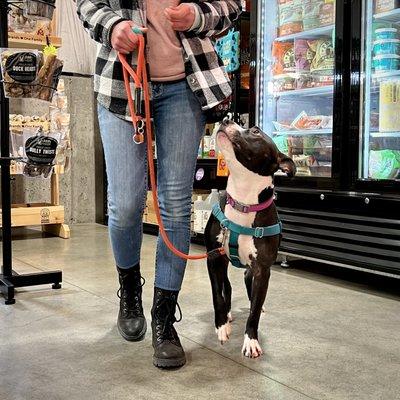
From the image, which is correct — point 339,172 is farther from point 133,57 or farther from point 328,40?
point 133,57

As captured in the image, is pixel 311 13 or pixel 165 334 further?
pixel 311 13

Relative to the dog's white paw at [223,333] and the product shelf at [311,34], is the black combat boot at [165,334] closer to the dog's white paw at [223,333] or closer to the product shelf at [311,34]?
the dog's white paw at [223,333]

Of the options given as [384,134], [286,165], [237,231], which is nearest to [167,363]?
[237,231]

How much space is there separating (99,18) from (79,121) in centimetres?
406

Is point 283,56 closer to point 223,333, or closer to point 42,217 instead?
Result: point 42,217

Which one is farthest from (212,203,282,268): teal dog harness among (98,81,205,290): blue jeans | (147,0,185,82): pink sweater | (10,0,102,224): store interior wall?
(10,0,102,224): store interior wall

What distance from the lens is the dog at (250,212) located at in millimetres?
1956

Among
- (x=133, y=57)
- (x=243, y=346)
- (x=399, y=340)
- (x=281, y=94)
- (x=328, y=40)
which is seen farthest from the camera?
(x=281, y=94)

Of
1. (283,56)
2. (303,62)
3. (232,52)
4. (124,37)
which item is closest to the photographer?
(124,37)

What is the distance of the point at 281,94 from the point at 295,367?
97.1 inches

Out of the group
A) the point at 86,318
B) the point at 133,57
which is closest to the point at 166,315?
the point at 86,318

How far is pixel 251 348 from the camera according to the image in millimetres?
1934

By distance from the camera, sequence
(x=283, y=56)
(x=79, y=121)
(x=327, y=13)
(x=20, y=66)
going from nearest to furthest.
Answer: (x=20, y=66) < (x=327, y=13) < (x=283, y=56) < (x=79, y=121)

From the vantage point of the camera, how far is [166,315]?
191 cm
